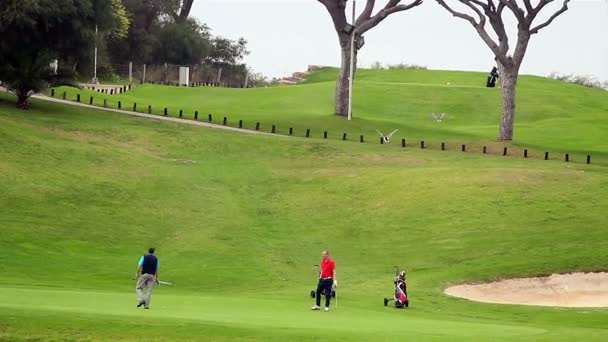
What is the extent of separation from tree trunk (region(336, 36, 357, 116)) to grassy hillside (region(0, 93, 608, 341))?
675 inches

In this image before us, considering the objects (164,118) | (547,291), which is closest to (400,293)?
(547,291)

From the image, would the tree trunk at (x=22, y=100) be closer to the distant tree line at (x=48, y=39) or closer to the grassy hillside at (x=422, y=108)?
the distant tree line at (x=48, y=39)

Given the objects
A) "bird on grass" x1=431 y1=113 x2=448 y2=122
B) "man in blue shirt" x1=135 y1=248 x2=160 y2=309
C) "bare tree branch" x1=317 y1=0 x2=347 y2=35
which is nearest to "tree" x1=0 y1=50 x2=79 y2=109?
"bare tree branch" x1=317 y1=0 x2=347 y2=35

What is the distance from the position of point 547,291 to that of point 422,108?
260 ft

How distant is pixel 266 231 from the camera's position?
2351 inches

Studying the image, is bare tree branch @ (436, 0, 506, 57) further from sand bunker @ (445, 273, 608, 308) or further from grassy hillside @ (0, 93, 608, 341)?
sand bunker @ (445, 273, 608, 308)

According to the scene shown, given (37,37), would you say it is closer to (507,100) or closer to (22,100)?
(22,100)

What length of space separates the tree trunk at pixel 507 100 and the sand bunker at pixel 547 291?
4233 cm

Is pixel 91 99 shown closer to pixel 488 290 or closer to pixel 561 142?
pixel 561 142

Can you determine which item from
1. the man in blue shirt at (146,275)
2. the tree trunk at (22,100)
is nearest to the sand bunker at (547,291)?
the man in blue shirt at (146,275)

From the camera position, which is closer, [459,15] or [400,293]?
[400,293]

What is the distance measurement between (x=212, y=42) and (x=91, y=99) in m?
70.9

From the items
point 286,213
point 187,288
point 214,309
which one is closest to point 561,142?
point 286,213

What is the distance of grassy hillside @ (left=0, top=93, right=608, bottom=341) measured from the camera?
3253 cm
